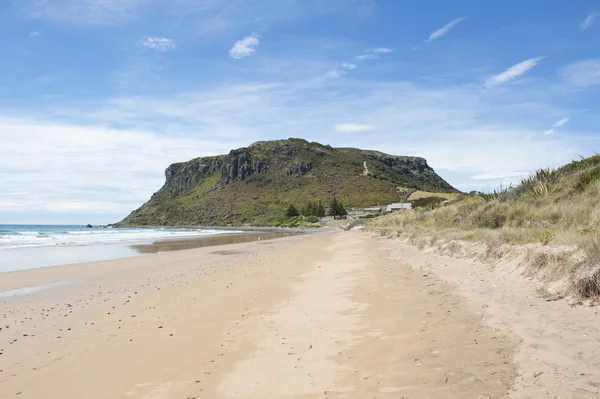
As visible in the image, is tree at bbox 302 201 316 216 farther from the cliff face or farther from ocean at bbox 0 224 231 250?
ocean at bbox 0 224 231 250

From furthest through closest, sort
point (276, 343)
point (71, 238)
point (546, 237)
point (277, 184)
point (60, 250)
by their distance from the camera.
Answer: point (277, 184), point (71, 238), point (60, 250), point (546, 237), point (276, 343)

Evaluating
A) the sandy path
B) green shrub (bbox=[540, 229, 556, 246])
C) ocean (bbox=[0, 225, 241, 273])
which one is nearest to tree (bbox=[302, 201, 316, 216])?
ocean (bbox=[0, 225, 241, 273])

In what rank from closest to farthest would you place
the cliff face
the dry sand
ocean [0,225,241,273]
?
the dry sand
ocean [0,225,241,273]
the cliff face

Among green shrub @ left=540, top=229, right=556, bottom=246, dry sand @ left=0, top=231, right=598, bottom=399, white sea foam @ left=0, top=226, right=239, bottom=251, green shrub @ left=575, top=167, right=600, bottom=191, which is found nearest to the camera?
dry sand @ left=0, top=231, right=598, bottom=399

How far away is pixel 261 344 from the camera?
6.57 metres

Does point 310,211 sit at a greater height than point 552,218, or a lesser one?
greater

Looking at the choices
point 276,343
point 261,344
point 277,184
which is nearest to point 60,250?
point 261,344

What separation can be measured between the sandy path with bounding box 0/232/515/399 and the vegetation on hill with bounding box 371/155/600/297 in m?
1.89

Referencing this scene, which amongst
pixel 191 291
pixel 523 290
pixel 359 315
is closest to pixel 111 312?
pixel 191 291

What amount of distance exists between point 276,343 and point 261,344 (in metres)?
0.24

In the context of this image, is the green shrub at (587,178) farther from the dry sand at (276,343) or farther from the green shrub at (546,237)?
the dry sand at (276,343)

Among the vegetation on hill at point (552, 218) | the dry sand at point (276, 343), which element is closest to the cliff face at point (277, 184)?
the vegetation on hill at point (552, 218)

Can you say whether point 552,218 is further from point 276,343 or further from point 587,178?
point 276,343

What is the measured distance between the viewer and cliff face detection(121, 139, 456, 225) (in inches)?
5374
